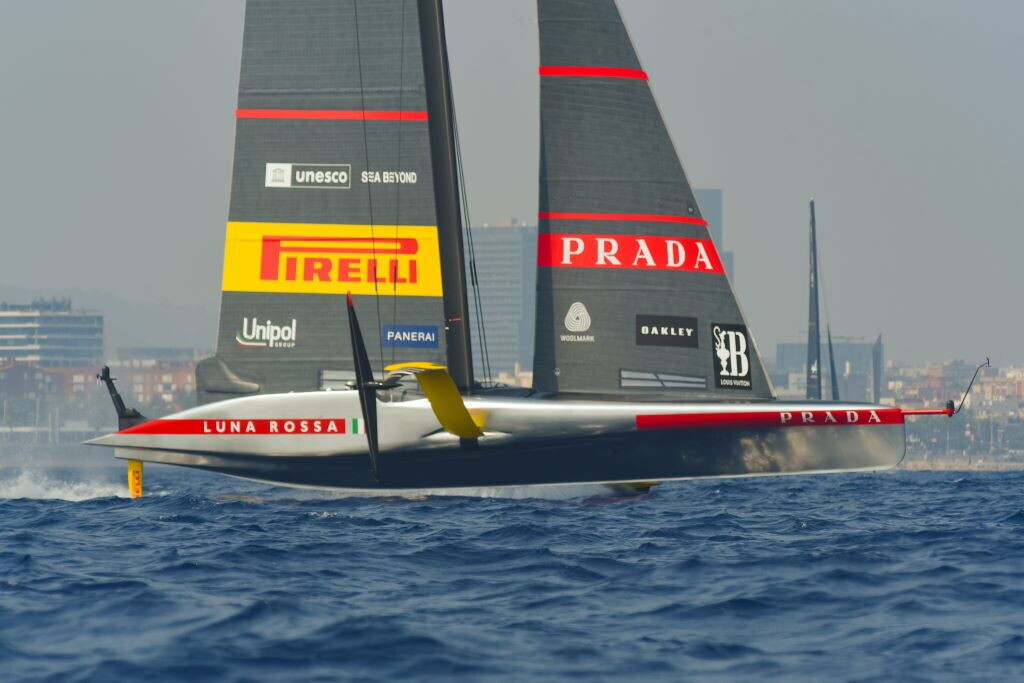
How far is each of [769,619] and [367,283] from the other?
953cm

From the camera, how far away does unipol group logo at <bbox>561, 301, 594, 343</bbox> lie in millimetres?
17953

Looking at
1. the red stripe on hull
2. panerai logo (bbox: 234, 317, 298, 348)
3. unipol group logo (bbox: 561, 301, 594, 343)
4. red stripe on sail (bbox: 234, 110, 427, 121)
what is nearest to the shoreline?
unipol group logo (bbox: 561, 301, 594, 343)

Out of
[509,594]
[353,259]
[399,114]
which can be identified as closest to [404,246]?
[353,259]

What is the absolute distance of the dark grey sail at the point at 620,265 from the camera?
17953 millimetres

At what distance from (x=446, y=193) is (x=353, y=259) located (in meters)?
1.51

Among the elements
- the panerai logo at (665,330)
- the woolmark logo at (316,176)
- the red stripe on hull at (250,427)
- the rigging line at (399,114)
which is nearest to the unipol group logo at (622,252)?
the panerai logo at (665,330)

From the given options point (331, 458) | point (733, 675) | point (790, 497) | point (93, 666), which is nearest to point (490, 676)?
point (733, 675)

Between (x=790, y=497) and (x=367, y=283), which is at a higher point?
(x=367, y=283)

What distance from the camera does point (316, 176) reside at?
18016 mm

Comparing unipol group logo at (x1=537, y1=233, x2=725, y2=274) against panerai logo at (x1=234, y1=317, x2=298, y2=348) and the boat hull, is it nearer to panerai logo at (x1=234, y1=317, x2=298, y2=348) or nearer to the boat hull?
the boat hull

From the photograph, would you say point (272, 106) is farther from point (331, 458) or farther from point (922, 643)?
point (922, 643)

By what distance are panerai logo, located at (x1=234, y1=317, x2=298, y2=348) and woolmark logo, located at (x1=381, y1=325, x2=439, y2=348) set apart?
1.18 meters

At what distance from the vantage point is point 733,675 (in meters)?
8.13

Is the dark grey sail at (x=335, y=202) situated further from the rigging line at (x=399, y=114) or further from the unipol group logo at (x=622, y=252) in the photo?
the unipol group logo at (x=622, y=252)
